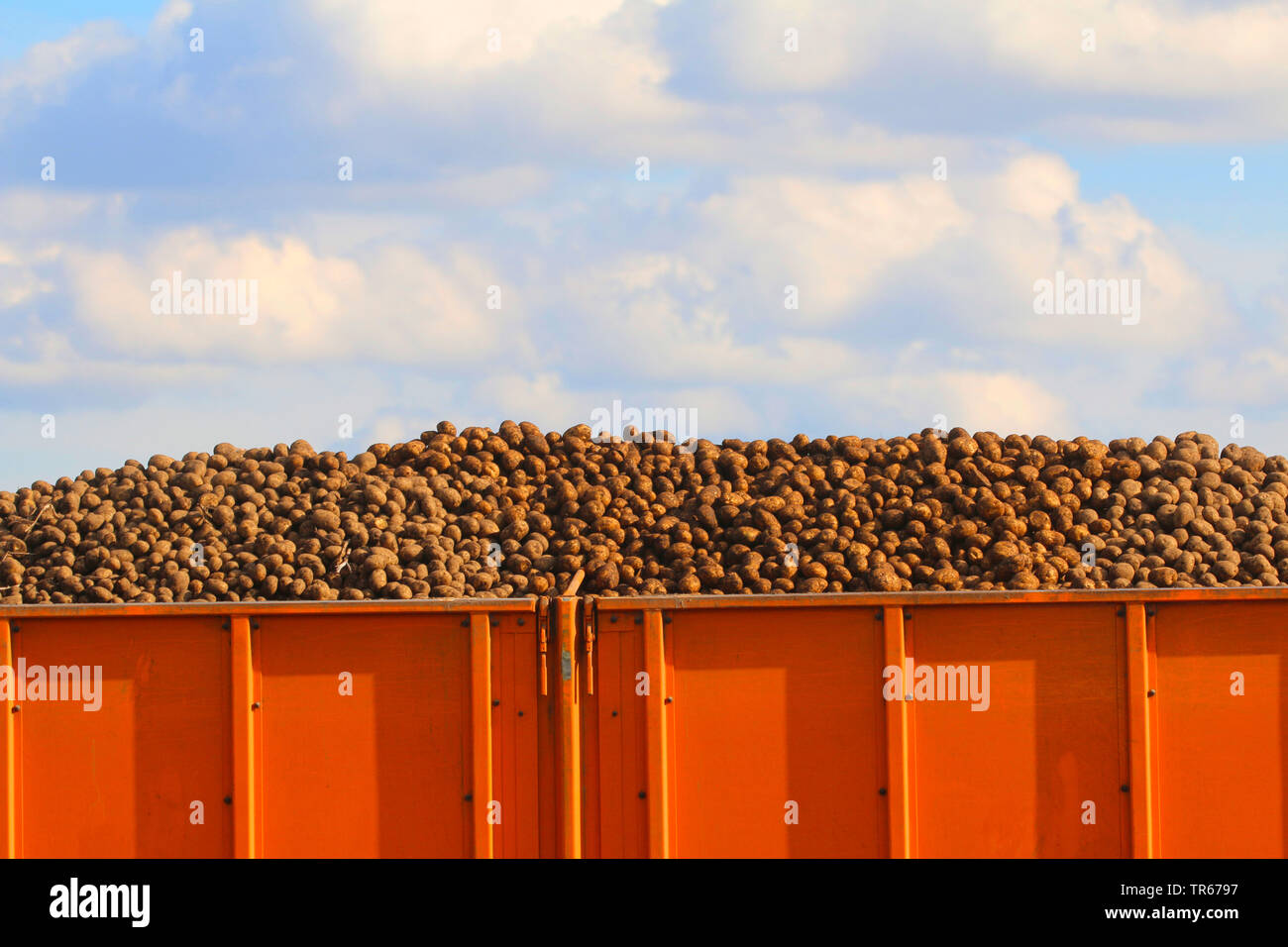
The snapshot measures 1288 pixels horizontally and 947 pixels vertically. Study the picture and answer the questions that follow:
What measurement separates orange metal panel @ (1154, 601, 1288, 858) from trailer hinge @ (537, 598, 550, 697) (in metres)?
2.75

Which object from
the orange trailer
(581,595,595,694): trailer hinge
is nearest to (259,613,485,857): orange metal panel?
the orange trailer

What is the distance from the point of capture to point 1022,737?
5676 millimetres

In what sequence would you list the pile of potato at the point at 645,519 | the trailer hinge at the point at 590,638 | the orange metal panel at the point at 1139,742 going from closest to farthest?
the orange metal panel at the point at 1139,742 → the trailer hinge at the point at 590,638 → the pile of potato at the point at 645,519

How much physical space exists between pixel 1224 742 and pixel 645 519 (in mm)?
7369

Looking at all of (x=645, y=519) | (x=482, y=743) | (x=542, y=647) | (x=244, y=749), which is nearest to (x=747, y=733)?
(x=542, y=647)

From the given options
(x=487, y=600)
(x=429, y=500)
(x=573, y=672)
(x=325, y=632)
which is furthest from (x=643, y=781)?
(x=429, y=500)

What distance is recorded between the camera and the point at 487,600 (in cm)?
579

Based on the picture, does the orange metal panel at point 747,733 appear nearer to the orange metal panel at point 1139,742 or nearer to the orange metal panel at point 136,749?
the orange metal panel at point 1139,742

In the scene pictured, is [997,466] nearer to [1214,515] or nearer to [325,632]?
[1214,515]

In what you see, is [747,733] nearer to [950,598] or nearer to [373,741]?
[950,598]

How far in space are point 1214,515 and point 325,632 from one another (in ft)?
32.0

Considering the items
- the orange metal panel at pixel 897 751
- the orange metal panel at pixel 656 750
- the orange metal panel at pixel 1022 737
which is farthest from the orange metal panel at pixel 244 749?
the orange metal panel at pixel 1022 737

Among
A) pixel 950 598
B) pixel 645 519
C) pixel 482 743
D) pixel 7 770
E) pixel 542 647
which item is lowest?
pixel 7 770

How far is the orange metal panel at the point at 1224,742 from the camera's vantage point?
564cm
